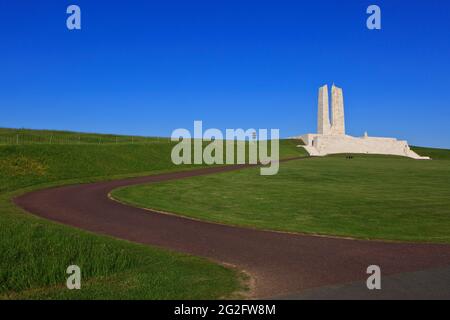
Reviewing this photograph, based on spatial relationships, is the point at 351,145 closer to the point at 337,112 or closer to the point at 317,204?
the point at 337,112

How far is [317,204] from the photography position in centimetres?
2425

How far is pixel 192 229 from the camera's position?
17.6 metres

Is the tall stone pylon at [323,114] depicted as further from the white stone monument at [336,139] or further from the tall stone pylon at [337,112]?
→ the tall stone pylon at [337,112]

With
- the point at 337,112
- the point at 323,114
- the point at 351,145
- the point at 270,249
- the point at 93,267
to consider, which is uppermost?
the point at 337,112

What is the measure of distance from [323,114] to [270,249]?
337 ft

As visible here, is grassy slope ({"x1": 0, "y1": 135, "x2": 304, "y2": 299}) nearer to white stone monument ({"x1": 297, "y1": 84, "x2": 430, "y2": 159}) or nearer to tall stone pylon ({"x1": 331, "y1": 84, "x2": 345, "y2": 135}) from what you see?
white stone monument ({"x1": 297, "y1": 84, "x2": 430, "y2": 159})

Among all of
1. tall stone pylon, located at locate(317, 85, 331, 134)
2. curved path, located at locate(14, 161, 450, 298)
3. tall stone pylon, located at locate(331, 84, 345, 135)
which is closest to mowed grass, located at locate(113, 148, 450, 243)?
curved path, located at locate(14, 161, 450, 298)

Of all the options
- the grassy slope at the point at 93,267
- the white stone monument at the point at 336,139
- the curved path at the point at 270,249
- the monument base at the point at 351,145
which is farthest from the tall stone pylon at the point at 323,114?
the grassy slope at the point at 93,267

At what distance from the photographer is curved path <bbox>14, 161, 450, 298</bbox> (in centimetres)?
1076

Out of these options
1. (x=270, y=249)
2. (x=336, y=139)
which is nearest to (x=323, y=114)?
(x=336, y=139)
